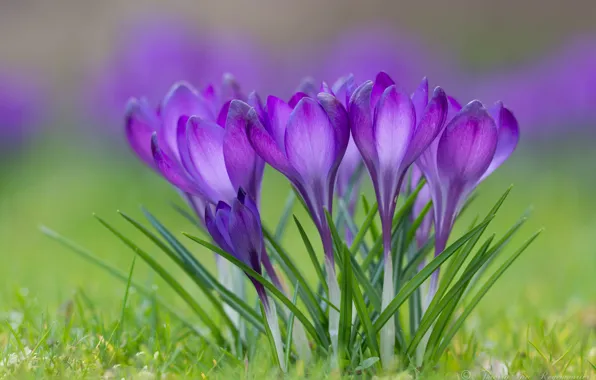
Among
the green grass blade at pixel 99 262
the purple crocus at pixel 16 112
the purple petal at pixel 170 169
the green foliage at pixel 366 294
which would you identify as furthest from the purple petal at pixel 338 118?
the purple crocus at pixel 16 112

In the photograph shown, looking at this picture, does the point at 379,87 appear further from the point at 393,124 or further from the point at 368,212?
the point at 368,212

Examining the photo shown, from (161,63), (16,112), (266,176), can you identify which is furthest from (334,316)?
(16,112)

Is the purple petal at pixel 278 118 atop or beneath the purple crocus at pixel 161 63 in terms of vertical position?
atop

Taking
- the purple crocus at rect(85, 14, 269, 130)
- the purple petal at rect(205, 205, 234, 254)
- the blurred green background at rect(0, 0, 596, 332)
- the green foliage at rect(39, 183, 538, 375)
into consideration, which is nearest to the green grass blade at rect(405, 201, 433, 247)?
the green foliage at rect(39, 183, 538, 375)

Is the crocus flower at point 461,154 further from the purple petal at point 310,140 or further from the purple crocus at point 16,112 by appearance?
the purple crocus at point 16,112

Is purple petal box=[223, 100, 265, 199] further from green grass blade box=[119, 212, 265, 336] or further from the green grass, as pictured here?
the green grass

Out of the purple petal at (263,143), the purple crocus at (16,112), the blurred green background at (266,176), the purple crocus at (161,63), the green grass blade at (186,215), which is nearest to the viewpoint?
the purple petal at (263,143)
